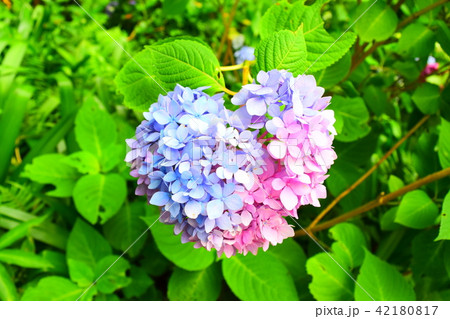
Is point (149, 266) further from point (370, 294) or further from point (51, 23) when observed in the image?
point (51, 23)

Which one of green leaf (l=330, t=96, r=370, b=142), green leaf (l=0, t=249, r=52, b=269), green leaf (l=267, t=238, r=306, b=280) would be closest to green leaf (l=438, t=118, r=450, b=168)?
green leaf (l=330, t=96, r=370, b=142)

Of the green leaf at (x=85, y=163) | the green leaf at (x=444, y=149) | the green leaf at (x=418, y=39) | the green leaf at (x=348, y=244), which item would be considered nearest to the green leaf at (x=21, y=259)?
the green leaf at (x=85, y=163)

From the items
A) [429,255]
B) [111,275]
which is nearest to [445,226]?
[429,255]

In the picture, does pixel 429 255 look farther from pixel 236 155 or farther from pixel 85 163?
pixel 85 163

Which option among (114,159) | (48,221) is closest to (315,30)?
(114,159)

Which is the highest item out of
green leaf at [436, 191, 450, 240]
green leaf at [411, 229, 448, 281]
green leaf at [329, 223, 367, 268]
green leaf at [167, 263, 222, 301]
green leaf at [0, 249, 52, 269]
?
green leaf at [436, 191, 450, 240]

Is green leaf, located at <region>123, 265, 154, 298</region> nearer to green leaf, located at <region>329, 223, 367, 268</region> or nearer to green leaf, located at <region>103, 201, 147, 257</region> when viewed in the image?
green leaf, located at <region>103, 201, 147, 257</region>

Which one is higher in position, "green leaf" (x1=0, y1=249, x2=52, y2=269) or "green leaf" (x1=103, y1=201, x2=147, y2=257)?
"green leaf" (x1=103, y1=201, x2=147, y2=257)
